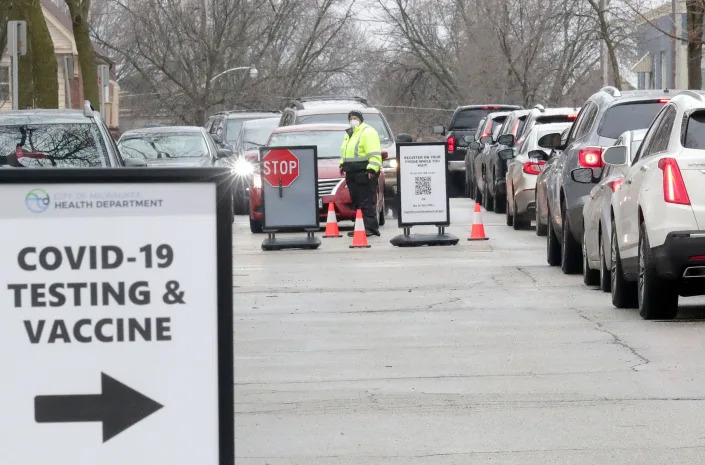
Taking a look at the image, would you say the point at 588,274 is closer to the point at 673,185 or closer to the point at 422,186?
the point at 673,185

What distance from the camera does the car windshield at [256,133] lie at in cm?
3169

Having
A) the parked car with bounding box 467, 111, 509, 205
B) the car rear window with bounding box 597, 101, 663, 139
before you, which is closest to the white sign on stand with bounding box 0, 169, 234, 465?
the car rear window with bounding box 597, 101, 663, 139

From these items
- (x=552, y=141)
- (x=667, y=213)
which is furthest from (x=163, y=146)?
(x=667, y=213)

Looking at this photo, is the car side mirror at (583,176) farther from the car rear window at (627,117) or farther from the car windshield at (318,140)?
the car windshield at (318,140)

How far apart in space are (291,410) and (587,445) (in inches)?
65.6

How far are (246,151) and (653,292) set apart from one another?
1902 cm

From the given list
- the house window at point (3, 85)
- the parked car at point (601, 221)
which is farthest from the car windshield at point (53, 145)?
the house window at point (3, 85)

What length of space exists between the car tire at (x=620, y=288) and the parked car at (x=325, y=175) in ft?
32.6

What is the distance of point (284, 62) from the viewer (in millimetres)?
75688

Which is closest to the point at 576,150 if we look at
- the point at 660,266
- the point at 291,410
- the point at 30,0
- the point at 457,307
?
the point at 457,307

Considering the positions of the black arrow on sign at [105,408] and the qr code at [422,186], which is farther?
the qr code at [422,186]

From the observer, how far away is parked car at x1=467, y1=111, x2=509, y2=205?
29100 mm

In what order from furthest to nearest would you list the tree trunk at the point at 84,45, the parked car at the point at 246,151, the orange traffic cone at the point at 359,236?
the tree trunk at the point at 84,45 → the parked car at the point at 246,151 → the orange traffic cone at the point at 359,236

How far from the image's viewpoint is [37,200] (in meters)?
4.21
